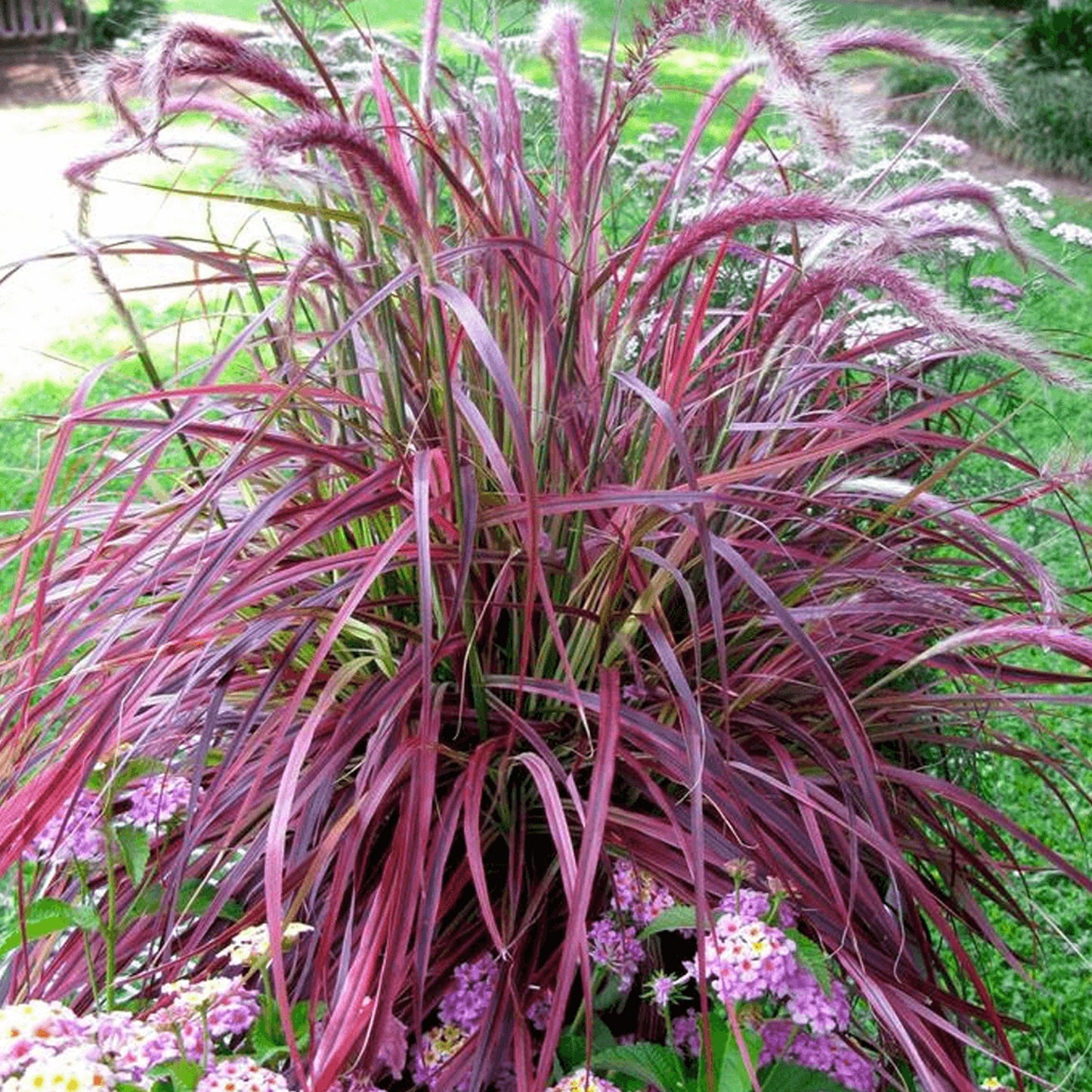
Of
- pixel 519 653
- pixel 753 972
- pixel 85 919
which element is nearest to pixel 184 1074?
pixel 85 919

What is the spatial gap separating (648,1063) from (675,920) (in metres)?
0.13

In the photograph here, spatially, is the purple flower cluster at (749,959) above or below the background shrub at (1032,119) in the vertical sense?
above

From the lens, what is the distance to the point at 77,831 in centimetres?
134

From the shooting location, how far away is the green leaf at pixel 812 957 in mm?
1141

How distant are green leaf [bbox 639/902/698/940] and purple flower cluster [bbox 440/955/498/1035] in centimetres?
17

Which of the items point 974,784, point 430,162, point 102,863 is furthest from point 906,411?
point 102,863

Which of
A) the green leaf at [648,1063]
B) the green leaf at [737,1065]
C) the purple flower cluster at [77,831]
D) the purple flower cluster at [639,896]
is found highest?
the purple flower cluster at [77,831]

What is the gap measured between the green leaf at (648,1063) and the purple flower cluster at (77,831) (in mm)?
507

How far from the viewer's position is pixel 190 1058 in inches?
44.0

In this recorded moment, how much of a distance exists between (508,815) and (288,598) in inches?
12.8

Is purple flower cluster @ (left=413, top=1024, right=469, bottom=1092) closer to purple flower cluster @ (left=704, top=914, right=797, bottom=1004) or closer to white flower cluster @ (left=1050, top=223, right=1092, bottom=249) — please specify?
purple flower cluster @ (left=704, top=914, right=797, bottom=1004)

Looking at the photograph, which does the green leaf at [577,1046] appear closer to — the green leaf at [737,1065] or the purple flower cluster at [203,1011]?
the green leaf at [737,1065]

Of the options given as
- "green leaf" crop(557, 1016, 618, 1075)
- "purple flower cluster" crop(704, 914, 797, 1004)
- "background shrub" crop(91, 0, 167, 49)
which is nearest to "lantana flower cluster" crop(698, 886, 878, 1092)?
"purple flower cluster" crop(704, 914, 797, 1004)

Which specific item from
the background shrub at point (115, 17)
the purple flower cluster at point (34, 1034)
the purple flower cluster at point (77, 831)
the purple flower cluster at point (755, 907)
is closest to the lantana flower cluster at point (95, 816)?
the purple flower cluster at point (77, 831)
